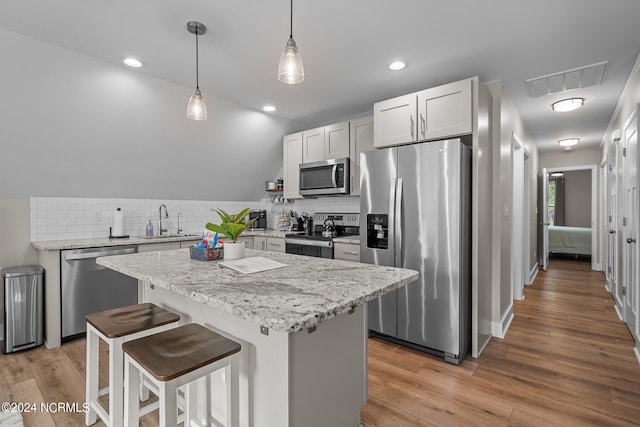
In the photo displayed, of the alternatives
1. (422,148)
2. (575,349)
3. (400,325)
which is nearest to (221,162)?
(422,148)

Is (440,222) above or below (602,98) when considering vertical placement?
below

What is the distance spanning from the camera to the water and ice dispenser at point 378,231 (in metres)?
2.89

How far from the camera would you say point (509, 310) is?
3447 millimetres

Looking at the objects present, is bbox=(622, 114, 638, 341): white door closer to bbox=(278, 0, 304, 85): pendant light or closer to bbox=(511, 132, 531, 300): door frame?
bbox=(511, 132, 531, 300): door frame

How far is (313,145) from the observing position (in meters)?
4.10

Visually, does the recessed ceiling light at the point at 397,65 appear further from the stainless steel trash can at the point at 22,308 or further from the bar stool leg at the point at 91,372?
the stainless steel trash can at the point at 22,308

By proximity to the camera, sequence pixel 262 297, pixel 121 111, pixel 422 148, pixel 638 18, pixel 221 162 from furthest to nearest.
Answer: pixel 221 162
pixel 121 111
pixel 422 148
pixel 638 18
pixel 262 297

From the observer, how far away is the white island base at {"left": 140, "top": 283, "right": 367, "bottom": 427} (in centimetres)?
125

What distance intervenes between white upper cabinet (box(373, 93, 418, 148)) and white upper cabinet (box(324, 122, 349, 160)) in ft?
2.15

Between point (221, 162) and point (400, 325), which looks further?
point (221, 162)

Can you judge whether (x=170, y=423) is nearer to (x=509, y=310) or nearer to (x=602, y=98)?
(x=509, y=310)

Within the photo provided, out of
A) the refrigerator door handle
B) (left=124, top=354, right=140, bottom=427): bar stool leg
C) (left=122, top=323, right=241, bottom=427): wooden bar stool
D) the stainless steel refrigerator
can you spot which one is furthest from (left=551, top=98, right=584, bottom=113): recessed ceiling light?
(left=124, top=354, right=140, bottom=427): bar stool leg

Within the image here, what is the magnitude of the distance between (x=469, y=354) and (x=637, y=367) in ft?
Answer: 3.97

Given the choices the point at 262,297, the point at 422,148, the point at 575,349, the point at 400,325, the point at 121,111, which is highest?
the point at 121,111
